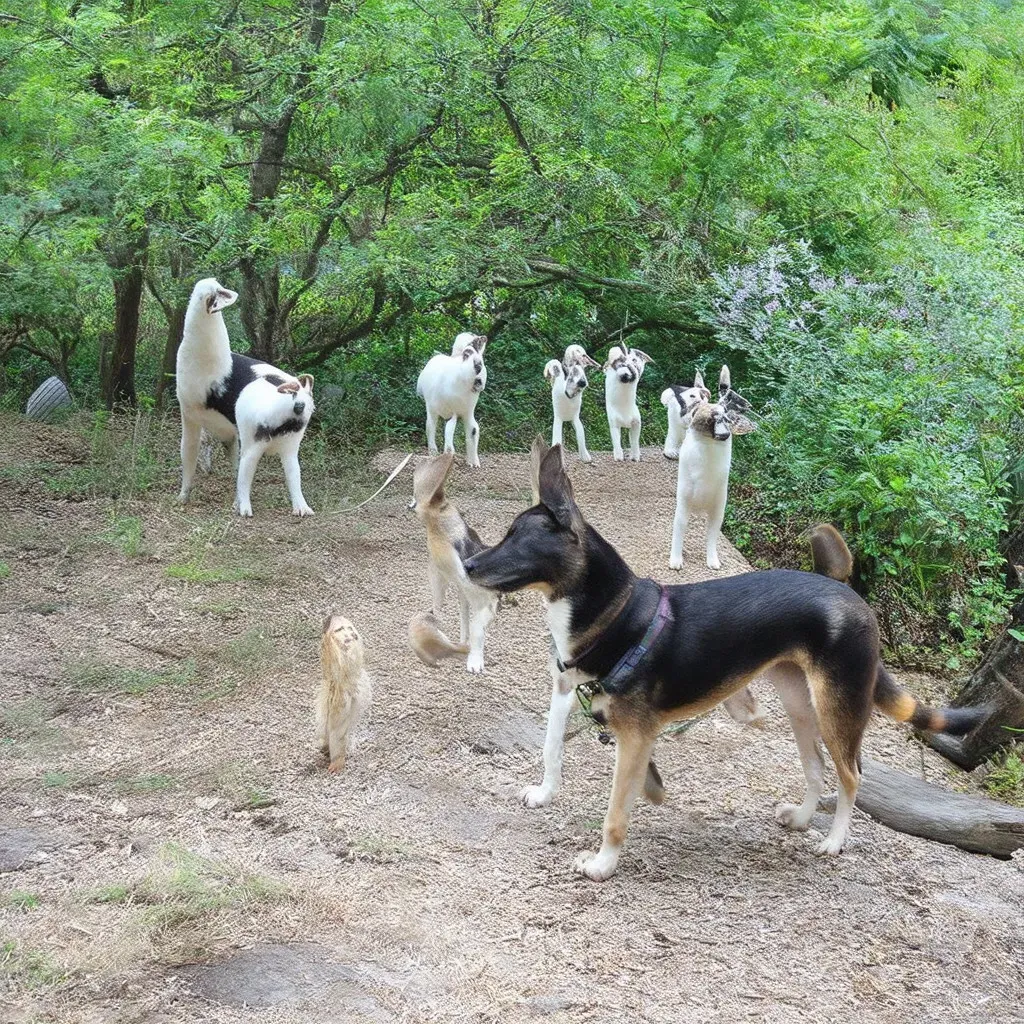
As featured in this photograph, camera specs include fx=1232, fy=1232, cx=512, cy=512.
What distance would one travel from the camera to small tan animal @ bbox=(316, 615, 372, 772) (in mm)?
5391

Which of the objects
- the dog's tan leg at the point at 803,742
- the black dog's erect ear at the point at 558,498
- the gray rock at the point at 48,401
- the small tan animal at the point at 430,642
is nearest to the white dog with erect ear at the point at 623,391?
the small tan animal at the point at 430,642

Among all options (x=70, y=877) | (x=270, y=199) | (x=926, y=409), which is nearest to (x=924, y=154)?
(x=926, y=409)

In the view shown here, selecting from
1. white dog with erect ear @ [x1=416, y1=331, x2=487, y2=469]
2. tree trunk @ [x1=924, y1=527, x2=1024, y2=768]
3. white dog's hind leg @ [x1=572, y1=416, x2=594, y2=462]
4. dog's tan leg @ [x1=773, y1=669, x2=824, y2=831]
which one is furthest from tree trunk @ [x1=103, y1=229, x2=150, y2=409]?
dog's tan leg @ [x1=773, y1=669, x2=824, y2=831]

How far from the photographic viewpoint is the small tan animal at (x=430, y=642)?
6.02m

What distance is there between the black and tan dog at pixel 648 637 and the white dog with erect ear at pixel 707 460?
3300 millimetres

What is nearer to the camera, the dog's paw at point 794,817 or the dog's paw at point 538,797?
the dog's paw at point 794,817

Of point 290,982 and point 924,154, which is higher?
point 924,154

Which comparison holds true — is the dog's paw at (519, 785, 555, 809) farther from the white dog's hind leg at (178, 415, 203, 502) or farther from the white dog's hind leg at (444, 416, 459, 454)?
the white dog's hind leg at (444, 416, 459, 454)

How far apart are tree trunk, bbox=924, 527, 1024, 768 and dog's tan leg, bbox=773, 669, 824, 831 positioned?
1457 millimetres

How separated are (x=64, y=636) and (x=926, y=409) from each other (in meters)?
6.01

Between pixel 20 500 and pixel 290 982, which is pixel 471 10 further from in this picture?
pixel 290 982

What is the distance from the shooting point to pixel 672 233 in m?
11.8

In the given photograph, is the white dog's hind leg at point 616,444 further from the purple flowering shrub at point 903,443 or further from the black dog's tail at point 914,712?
the black dog's tail at point 914,712

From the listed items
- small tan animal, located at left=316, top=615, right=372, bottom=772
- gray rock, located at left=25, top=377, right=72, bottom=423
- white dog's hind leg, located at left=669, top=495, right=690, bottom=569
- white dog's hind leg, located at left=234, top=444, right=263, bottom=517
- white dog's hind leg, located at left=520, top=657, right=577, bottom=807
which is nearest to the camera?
white dog's hind leg, located at left=520, top=657, right=577, bottom=807
